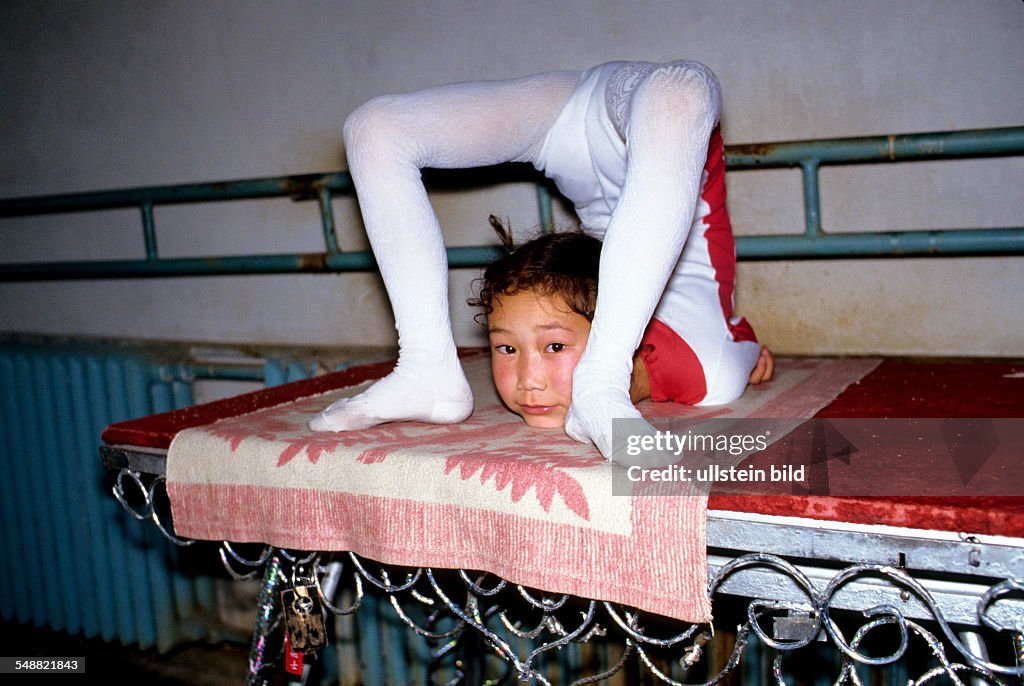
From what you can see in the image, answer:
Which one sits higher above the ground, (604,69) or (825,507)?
(604,69)

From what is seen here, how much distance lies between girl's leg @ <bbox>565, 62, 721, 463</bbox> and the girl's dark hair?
161 millimetres

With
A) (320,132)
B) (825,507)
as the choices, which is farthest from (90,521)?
(825,507)

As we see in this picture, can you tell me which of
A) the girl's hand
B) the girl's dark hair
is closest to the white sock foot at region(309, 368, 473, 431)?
the girl's dark hair

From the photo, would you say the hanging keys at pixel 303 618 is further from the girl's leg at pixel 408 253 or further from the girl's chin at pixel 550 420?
the girl's chin at pixel 550 420

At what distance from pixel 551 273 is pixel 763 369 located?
1.07ft

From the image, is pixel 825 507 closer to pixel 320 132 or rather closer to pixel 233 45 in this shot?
pixel 320 132

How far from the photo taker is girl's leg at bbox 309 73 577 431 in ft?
3.00

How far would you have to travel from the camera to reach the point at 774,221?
132cm

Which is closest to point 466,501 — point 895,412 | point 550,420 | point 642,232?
point 550,420

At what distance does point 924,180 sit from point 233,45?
1313mm

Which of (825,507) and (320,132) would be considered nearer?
(825,507)

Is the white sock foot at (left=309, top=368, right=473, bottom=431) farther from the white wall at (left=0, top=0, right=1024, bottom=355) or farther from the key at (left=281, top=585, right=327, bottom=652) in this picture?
the white wall at (left=0, top=0, right=1024, bottom=355)
